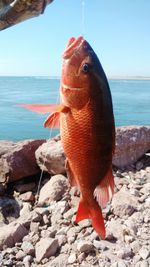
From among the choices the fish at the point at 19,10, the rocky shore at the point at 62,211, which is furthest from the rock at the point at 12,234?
the fish at the point at 19,10

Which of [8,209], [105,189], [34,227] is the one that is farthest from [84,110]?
[8,209]

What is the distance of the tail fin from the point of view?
5.29 ft

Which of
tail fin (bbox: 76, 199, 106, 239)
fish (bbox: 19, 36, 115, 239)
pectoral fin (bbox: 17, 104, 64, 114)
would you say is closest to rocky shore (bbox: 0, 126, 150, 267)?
tail fin (bbox: 76, 199, 106, 239)

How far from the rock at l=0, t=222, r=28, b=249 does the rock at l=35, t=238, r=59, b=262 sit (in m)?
0.34

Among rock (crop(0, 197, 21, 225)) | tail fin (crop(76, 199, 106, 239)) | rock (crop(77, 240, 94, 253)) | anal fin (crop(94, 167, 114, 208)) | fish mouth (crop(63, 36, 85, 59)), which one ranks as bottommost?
rock (crop(0, 197, 21, 225))

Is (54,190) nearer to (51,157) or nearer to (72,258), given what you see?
(51,157)

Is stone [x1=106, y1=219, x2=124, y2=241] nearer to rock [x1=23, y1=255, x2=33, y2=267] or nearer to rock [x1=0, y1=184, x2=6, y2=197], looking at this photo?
rock [x1=23, y1=255, x2=33, y2=267]

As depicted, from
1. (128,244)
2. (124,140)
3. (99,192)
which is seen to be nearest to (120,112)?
(124,140)

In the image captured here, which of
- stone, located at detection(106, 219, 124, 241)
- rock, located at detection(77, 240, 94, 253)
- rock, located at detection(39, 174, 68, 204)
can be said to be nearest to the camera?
rock, located at detection(77, 240, 94, 253)

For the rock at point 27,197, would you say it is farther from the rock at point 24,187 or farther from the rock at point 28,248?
the rock at point 28,248

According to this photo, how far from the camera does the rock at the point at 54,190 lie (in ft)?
16.7

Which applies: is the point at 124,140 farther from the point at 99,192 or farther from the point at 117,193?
the point at 99,192

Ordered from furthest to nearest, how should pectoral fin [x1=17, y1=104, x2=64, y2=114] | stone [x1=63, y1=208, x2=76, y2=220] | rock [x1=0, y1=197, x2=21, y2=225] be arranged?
rock [x1=0, y1=197, x2=21, y2=225]
stone [x1=63, y1=208, x2=76, y2=220]
pectoral fin [x1=17, y1=104, x2=64, y2=114]

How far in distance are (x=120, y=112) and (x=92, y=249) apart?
66.2ft
